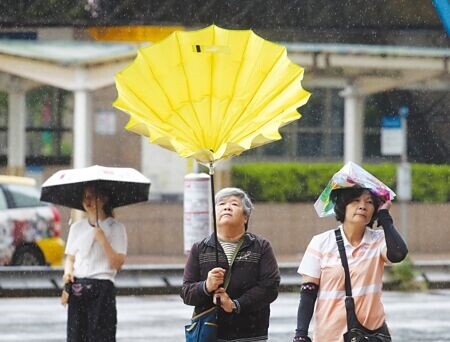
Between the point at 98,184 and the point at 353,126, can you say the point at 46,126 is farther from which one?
the point at 98,184

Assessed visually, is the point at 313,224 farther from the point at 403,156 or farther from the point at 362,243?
the point at 362,243

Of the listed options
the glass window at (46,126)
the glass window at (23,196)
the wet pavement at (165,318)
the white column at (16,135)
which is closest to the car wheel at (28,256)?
the glass window at (23,196)

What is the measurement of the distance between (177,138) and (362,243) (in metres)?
1.02

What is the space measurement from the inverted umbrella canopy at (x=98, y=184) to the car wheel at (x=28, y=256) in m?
11.3

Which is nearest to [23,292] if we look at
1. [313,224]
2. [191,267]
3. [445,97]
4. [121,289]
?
[121,289]

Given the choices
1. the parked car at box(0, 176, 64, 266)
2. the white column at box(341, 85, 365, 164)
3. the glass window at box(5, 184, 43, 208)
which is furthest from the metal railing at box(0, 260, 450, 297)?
the white column at box(341, 85, 365, 164)

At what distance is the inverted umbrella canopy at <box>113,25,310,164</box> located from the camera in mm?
6453

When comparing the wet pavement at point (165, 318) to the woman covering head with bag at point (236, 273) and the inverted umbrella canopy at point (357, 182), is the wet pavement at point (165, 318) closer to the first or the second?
the woman covering head with bag at point (236, 273)

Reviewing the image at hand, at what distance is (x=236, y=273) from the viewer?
258 inches

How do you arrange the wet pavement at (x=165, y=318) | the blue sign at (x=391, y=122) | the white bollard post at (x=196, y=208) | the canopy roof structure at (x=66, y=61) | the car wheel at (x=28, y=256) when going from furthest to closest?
the blue sign at (x=391, y=122) < the canopy roof structure at (x=66, y=61) < the car wheel at (x=28, y=256) < the wet pavement at (x=165, y=318) < the white bollard post at (x=196, y=208)

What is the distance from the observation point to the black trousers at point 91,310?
8.13 metres

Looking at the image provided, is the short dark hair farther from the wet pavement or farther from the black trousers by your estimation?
the wet pavement

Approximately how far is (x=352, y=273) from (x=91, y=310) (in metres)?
2.58

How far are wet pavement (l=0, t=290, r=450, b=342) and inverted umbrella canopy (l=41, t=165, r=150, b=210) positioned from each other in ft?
14.0
